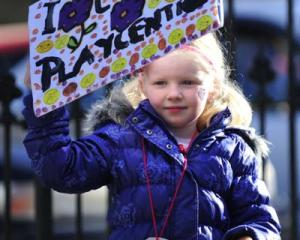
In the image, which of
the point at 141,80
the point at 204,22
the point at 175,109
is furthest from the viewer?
the point at 141,80

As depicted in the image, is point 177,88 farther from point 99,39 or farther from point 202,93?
point 99,39

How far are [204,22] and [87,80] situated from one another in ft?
1.22

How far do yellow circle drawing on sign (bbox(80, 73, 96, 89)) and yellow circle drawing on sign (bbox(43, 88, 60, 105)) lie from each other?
8 cm

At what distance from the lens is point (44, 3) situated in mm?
2672

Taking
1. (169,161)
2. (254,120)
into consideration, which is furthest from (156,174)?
(254,120)

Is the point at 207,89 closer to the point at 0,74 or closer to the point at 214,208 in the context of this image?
the point at 214,208

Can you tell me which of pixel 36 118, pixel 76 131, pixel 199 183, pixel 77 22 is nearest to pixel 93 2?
pixel 77 22

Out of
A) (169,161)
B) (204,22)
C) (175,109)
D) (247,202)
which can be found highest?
(204,22)

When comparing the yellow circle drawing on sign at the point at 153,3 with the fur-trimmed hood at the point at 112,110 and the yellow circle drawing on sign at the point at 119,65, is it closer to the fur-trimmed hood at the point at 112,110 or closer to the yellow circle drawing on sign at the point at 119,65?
the yellow circle drawing on sign at the point at 119,65

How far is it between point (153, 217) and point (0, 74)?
6.26 feet

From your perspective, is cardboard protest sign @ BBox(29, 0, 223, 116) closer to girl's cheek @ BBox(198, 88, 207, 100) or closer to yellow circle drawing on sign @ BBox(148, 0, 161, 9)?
yellow circle drawing on sign @ BBox(148, 0, 161, 9)

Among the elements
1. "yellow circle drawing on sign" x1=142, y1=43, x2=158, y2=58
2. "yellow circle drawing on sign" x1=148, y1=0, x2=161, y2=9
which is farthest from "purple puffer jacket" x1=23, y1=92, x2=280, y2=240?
"yellow circle drawing on sign" x1=148, y1=0, x2=161, y2=9

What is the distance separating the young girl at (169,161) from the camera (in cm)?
265

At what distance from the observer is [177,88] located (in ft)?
8.86
